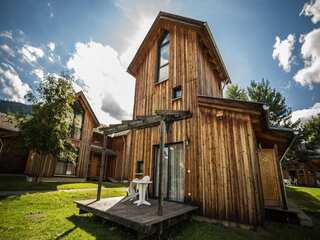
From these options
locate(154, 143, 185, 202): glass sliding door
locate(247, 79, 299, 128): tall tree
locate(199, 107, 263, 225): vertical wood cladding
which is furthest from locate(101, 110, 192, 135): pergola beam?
locate(247, 79, 299, 128): tall tree

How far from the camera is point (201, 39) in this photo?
730cm

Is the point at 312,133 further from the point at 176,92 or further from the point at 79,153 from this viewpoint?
the point at 79,153

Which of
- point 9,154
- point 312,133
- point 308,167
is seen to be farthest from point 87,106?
point 312,133

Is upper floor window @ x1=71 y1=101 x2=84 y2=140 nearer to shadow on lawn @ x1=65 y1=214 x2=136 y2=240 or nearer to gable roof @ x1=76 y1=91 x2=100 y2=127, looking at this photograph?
gable roof @ x1=76 y1=91 x2=100 y2=127

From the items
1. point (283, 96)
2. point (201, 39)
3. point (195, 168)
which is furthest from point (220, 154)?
point (283, 96)

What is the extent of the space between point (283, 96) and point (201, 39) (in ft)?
71.5

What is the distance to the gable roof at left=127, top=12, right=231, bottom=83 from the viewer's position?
6875 mm

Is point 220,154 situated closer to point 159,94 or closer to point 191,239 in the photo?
point 191,239

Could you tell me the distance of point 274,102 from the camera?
21672 mm

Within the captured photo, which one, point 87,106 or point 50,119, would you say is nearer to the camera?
point 50,119

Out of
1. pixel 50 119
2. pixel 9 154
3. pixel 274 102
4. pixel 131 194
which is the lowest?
pixel 131 194

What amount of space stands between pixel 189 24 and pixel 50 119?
1054cm

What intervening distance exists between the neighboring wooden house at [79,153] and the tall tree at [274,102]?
2234 centimetres

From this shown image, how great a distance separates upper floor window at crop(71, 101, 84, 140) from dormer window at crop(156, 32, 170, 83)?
32.7ft
